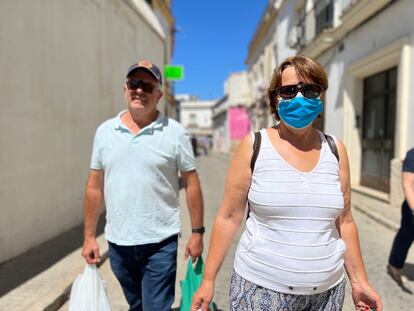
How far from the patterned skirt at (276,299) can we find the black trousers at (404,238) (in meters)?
2.62

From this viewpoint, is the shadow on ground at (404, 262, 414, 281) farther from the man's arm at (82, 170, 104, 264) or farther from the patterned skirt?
the man's arm at (82, 170, 104, 264)

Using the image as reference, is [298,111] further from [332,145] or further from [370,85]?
[370,85]

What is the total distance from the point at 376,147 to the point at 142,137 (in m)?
8.08

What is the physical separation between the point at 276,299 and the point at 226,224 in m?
0.38

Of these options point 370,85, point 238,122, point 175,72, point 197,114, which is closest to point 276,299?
point 370,85

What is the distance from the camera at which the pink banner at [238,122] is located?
3350 centimetres

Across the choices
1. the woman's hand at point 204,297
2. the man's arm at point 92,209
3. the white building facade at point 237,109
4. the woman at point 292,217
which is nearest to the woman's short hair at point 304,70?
the woman at point 292,217

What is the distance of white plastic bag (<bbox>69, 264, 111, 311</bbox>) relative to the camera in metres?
2.30

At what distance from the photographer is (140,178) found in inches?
87.3

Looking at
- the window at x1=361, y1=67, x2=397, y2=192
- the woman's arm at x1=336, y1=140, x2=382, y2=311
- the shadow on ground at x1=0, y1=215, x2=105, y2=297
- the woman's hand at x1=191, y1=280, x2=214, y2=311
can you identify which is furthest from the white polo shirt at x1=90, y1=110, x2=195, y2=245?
the window at x1=361, y1=67, x2=397, y2=192

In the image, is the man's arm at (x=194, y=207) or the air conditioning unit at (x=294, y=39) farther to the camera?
the air conditioning unit at (x=294, y=39)

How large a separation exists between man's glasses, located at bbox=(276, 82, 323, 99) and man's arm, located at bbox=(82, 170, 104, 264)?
1.35 meters

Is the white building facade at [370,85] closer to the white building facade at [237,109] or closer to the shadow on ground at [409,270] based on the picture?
the shadow on ground at [409,270]

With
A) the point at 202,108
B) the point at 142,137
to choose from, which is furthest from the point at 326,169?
the point at 202,108
